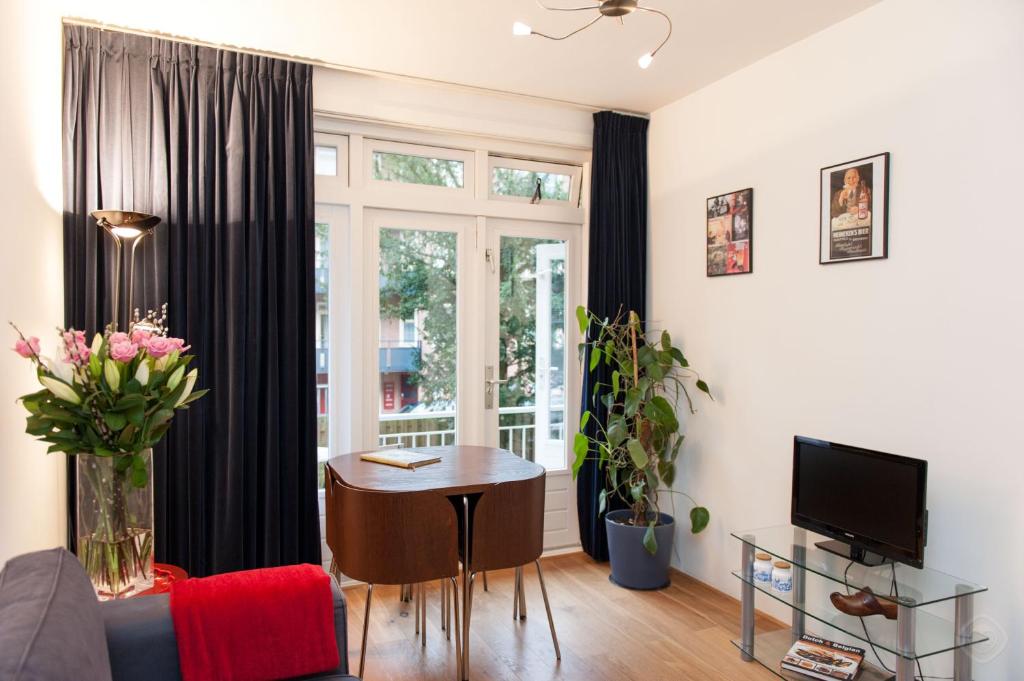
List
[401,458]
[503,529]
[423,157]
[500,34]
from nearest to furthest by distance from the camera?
[503,529] < [401,458] < [500,34] < [423,157]

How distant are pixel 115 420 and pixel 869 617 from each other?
8.64 feet

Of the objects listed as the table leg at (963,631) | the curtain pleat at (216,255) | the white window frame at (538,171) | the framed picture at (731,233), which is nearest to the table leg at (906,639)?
the table leg at (963,631)

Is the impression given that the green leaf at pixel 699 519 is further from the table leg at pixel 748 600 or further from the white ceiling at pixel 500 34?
the white ceiling at pixel 500 34

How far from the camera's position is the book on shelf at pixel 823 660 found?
2.70 meters

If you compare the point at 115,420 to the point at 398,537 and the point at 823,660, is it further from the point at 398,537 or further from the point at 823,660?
the point at 823,660

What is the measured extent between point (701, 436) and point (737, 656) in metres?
1.24

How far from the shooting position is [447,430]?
4.27m

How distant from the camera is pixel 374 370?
13.3 ft

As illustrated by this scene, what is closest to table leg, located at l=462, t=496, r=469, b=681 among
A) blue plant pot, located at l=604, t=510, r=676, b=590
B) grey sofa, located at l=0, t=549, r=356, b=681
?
grey sofa, located at l=0, t=549, r=356, b=681

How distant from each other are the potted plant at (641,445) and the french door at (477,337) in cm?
38

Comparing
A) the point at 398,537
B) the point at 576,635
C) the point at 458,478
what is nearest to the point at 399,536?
the point at 398,537

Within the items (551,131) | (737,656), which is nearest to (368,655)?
(737,656)

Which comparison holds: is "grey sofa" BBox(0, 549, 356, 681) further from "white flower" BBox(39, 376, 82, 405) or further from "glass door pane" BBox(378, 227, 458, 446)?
"glass door pane" BBox(378, 227, 458, 446)

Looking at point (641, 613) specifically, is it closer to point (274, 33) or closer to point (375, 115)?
point (375, 115)
